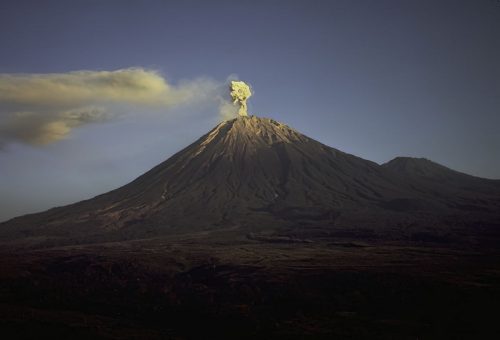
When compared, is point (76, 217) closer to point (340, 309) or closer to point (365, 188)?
point (365, 188)

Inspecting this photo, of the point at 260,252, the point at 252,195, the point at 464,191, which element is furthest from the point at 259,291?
the point at 464,191

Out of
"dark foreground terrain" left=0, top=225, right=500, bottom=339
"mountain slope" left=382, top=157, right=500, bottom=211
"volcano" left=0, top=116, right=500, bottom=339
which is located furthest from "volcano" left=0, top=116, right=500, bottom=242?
"dark foreground terrain" left=0, top=225, right=500, bottom=339

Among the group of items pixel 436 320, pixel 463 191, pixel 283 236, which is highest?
pixel 463 191

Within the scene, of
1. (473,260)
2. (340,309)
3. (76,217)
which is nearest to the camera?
(340,309)

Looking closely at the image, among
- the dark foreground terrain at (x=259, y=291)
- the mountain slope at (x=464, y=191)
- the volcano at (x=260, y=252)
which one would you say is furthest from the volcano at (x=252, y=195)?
the dark foreground terrain at (x=259, y=291)

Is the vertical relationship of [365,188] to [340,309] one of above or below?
above

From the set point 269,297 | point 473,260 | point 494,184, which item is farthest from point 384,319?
point 494,184

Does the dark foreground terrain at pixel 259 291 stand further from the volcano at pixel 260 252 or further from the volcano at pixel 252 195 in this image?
the volcano at pixel 252 195
